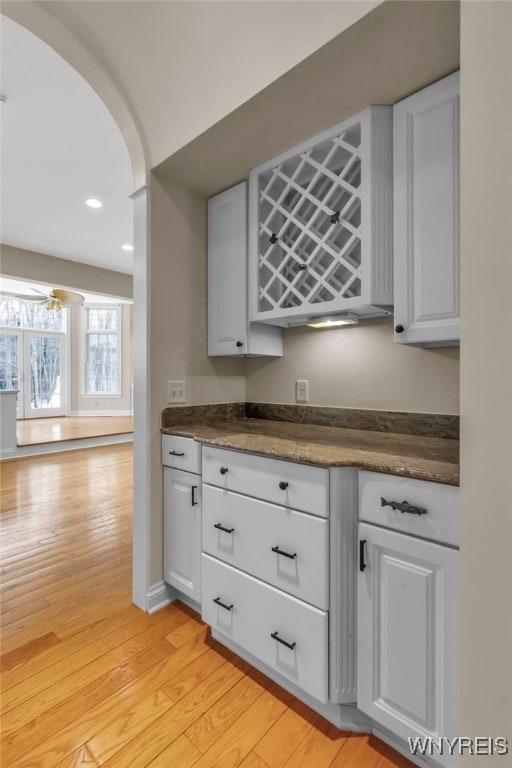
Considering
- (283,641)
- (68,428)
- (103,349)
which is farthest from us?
(103,349)

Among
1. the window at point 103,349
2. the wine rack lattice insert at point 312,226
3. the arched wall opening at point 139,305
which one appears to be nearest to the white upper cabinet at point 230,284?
the wine rack lattice insert at point 312,226

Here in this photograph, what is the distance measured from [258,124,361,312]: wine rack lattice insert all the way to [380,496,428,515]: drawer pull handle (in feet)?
2.86

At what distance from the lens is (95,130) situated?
2781 mm

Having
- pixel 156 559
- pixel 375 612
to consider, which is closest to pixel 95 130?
pixel 156 559

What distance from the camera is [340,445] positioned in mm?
1453

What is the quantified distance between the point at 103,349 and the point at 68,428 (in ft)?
8.88

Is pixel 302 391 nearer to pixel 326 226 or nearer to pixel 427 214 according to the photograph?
pixel 326 226

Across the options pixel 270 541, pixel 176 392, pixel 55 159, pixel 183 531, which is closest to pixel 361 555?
pixel 270 541

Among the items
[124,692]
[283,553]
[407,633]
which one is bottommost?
[124,692]

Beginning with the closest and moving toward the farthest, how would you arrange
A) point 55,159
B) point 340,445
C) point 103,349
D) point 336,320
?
1. point 340,445
2. point 336,320
3. point 55,159
4. point 103,349

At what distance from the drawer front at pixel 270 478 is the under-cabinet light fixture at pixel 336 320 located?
31.2 inches

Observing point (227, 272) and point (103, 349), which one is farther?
point (103, 349)

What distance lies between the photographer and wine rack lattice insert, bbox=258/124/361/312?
5.09 feet

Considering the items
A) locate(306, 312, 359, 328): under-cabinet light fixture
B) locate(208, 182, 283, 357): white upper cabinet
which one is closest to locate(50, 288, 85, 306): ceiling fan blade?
locate(208, 182, 283, 357): white upper cabinet
